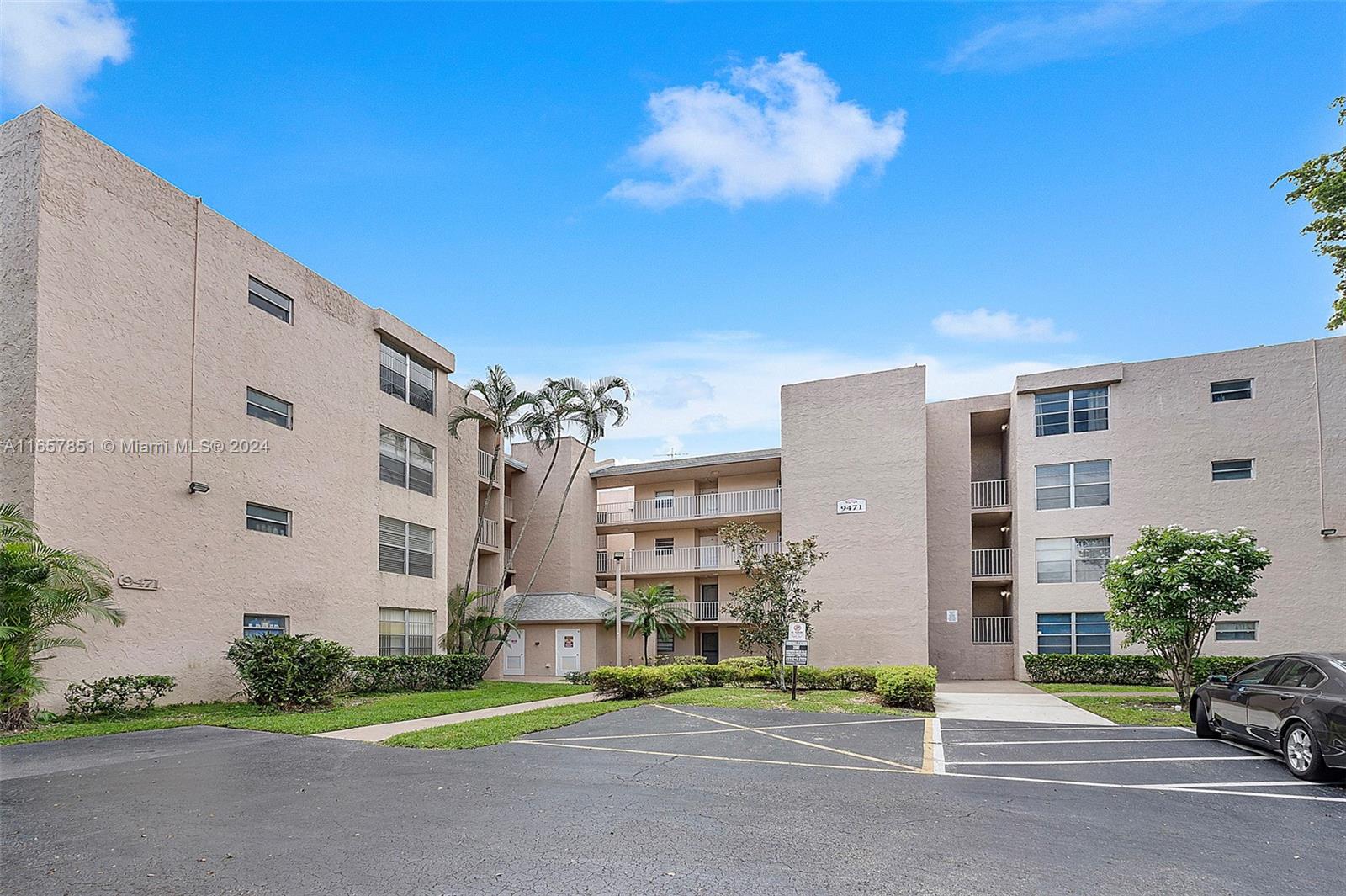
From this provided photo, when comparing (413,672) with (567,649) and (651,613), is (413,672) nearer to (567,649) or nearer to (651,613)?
(567,649)

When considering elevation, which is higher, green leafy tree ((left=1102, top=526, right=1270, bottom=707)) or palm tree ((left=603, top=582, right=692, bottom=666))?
A: green leafy tree ((left=1102, top=526, right=1270, bottom=707))

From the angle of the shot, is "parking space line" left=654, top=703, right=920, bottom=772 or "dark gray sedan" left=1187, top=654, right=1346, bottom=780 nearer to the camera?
"dark gray sedan" left=1187, top=654, right=1346, bottom=780

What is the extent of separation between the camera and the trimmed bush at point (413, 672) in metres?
19.8

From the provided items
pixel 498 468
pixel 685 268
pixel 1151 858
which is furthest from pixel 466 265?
pixel 1151 858

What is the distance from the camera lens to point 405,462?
77.5 feet

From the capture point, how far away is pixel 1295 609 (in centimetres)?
2227

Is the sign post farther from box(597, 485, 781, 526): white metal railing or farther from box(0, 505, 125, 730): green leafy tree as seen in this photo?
box(0, 505, 125, 730): green leafy tree

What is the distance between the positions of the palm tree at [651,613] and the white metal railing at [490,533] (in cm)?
474

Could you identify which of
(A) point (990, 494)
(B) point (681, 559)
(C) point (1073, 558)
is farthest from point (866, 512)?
(B) point (681, 559)

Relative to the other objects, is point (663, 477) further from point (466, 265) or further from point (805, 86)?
point (805, 86)

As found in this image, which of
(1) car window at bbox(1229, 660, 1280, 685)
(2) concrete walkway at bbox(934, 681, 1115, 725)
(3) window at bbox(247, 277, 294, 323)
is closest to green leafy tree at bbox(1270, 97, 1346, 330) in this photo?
(1) car window at bbox(1229, 660, 1280, 685)

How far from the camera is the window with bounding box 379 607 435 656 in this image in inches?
878

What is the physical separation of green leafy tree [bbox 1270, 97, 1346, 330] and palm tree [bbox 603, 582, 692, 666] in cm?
1999

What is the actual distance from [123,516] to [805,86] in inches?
581
